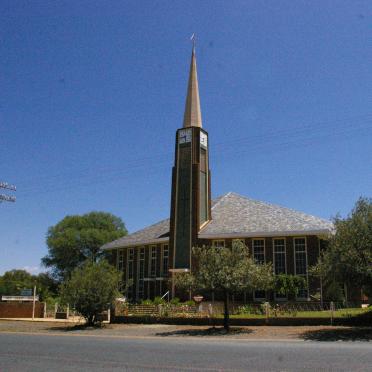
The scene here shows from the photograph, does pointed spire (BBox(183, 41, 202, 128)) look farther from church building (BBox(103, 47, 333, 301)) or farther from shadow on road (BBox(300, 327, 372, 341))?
shadow on road (BBox(300, 327, 372, 341))

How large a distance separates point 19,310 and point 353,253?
31548mm

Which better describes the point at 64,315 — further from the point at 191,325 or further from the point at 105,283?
the point at 191,325

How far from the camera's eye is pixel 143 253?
4691cm

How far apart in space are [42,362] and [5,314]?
3195 centimetres

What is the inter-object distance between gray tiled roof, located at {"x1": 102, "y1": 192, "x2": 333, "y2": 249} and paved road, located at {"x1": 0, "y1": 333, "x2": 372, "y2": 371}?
1967 cm

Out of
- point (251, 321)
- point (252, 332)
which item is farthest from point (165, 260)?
point (252, 332)

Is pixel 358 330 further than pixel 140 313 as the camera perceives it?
Answer: No

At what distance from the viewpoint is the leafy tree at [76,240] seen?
234 ft

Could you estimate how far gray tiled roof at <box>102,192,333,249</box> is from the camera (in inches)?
1523

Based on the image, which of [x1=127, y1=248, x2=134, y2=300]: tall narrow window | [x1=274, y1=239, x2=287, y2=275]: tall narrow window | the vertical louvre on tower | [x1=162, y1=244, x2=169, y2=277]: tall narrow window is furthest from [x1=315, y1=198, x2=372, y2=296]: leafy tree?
[x1=127, y1=248, x2=134, y2=300]: tall narrow window

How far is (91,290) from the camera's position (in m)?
29.9

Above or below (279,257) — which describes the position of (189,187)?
above

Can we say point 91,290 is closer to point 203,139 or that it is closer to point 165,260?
point 165,260

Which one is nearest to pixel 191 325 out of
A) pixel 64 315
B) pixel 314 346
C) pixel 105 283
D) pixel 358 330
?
pixel 105 283
